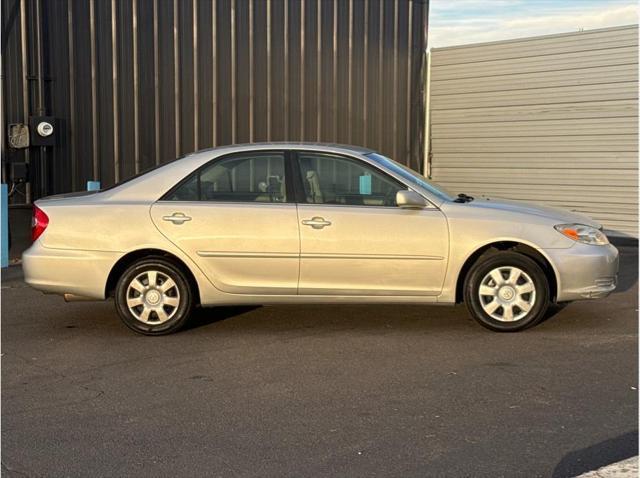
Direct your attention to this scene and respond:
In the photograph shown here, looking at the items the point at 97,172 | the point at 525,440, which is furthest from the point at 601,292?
the point at 97,172

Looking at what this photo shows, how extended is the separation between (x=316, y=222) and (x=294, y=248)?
0.90ft

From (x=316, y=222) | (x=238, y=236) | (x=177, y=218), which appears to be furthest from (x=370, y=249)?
(x=177, y=218)

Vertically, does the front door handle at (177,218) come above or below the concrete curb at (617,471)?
above

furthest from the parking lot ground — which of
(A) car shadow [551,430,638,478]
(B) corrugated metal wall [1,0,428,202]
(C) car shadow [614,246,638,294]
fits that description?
(B) corrugated metal wall [1,0,428,202]

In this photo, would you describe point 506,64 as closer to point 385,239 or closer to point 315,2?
point 315,2

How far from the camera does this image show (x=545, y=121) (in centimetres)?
1580

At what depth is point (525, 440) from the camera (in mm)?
4605

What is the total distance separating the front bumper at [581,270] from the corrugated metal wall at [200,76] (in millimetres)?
8077

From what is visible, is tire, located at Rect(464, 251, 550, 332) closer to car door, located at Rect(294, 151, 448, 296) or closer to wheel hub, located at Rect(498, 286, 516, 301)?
wheel hub, located at Rect(498, 286, 516, 301)

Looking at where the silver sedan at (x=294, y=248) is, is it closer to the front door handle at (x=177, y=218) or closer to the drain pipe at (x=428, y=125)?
the front door handle at (x=177, y=218)

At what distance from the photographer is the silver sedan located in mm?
7043

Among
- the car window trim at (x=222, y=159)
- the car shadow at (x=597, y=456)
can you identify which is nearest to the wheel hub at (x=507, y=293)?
the car window trim at (x=222, y=159)

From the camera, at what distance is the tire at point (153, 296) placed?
707 cm

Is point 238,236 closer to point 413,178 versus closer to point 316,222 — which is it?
point 316,222
